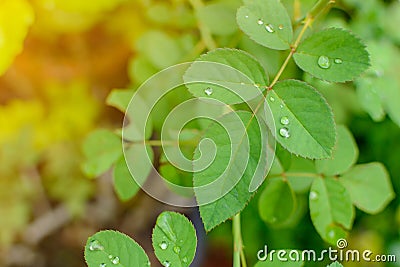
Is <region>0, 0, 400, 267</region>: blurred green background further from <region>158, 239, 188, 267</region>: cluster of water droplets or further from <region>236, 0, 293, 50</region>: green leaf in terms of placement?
<region>158, 239, 188, 267</region>: cluster of water droplets

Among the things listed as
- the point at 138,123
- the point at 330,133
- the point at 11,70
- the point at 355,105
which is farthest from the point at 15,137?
the point at 330,133

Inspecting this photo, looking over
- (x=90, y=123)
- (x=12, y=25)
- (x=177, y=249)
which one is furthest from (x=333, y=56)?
(x=90, y=123)

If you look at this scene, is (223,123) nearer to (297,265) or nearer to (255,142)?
(255,142)

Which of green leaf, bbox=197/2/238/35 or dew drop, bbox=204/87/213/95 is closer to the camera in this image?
dew drop, bbox=204/87/213/95

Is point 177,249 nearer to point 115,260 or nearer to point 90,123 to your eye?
point 115,260

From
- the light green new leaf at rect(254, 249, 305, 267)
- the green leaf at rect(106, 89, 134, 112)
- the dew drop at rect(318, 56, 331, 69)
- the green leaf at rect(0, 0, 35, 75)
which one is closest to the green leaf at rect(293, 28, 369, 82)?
the dew drop at rect(318, 56, 331, 69)
